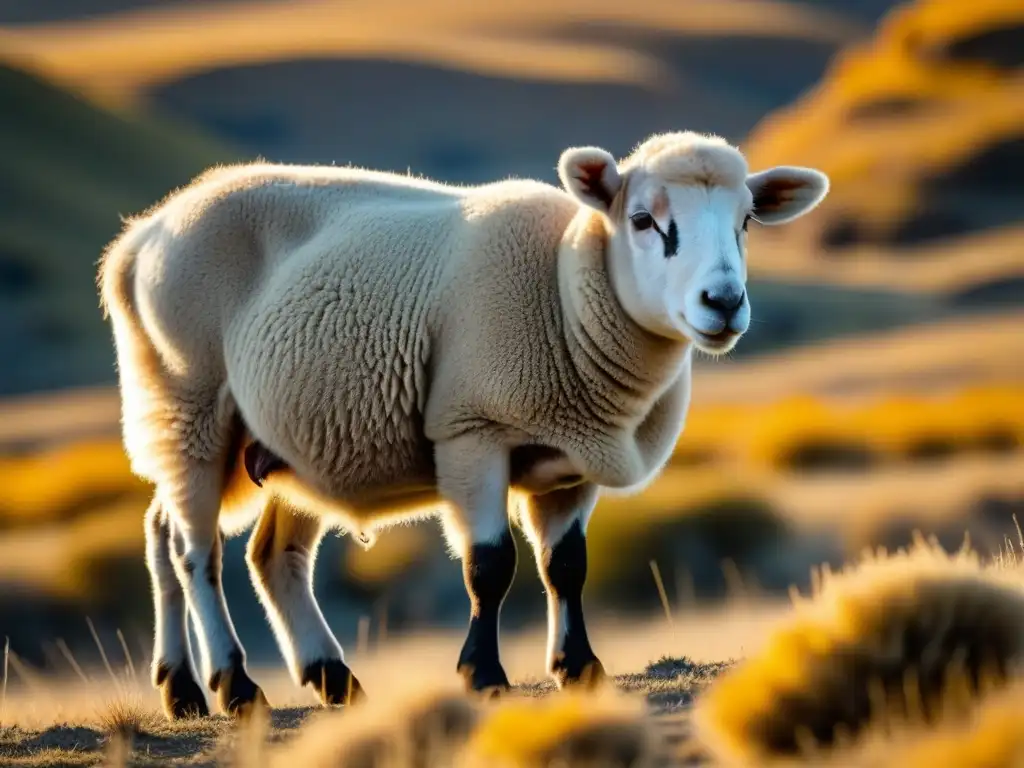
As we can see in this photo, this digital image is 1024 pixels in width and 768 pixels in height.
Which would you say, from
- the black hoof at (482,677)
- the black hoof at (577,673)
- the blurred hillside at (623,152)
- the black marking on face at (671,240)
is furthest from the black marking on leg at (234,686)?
the blurred hillside at (623,152)

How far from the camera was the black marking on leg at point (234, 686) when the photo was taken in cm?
918

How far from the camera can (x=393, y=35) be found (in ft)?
427

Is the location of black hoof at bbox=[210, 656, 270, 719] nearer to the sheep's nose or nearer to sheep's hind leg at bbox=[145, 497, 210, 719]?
sheep's hind leg at bbox=[145, 497, 210, 719]

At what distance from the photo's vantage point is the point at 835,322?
151ft

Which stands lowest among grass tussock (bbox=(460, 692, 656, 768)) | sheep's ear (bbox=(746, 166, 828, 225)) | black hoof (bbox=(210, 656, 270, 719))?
grass tussock (bbox=(460, 692, 656, 768))

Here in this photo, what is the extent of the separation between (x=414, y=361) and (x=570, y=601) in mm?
1440

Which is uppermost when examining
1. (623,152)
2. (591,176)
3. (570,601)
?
(623,152)

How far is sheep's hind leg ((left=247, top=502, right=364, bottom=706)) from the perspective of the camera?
9.52 m

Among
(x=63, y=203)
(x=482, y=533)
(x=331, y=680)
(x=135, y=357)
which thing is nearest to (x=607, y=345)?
(x=482, y=533)

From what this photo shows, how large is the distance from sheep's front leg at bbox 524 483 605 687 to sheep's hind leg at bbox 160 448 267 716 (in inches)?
72.5

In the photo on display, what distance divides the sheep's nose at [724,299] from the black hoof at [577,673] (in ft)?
6.21

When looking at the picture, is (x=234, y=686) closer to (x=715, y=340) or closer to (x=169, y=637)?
(x=169, y=637)

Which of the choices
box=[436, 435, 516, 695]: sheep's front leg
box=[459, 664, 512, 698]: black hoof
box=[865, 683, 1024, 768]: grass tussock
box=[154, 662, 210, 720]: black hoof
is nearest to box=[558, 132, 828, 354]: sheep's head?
box=[436, 435, 516, 695]: sheep's front leg

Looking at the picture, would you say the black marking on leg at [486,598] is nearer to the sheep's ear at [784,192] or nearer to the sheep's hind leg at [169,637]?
the sheep's hind leg at [169,637]
